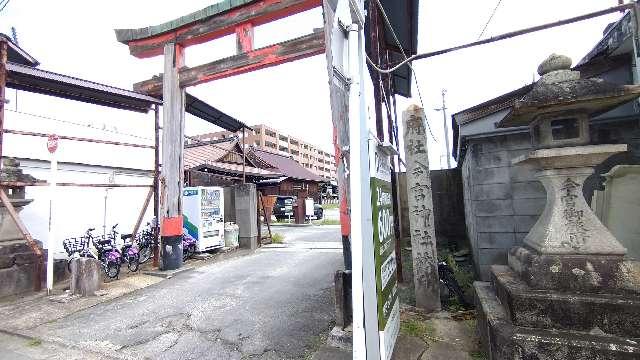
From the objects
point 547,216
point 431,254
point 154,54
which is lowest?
point 431,254

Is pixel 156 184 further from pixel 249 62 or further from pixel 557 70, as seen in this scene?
pixel 557 70

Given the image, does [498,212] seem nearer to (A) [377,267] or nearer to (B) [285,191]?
(A) [377,267]

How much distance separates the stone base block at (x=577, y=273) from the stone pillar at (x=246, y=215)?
10456 millimetres

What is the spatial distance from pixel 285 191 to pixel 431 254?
73.6 ft

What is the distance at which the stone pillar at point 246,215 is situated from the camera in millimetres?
12398

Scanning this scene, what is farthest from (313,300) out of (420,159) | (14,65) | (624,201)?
(14,65)

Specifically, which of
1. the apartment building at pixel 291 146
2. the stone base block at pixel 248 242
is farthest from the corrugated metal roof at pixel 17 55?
the apartment building at pixel 291 146

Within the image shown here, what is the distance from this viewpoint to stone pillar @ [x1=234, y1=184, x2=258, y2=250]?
40.7 ft

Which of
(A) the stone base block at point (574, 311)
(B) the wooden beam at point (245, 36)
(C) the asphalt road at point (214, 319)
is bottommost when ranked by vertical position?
(C) the asphalt road at point (214, 319)

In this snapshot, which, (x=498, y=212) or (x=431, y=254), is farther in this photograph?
(x=498, y=212)

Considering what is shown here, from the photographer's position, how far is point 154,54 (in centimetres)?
947

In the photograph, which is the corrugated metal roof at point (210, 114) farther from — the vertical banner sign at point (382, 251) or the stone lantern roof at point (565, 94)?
the stone lantern roof at point (565, 94)

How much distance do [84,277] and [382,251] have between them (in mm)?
6553

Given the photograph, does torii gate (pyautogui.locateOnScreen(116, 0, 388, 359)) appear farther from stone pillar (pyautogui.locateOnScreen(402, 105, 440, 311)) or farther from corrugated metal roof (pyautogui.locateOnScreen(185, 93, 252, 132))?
stone pillar (pyautogui.locateOnScreen(402, 105, 440, 311))
